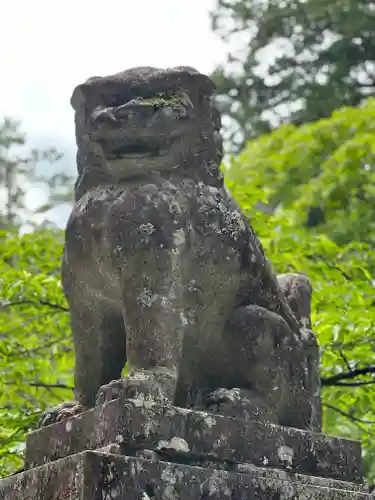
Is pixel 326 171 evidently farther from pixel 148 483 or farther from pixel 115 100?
pixel 148 483

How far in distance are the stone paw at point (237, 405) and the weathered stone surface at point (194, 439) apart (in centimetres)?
6

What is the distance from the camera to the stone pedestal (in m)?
2.67

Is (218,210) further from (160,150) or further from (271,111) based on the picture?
(271,111)

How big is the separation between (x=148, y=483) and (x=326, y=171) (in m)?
10.5

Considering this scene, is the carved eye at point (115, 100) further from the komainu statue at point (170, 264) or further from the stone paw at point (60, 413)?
the stone paw at point (60, 413)

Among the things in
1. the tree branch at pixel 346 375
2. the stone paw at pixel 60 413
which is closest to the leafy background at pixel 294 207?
the tree branch at pixel 346 375

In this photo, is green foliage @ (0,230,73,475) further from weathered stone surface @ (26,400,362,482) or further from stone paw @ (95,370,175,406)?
stone paw @ (95,370,175,406)

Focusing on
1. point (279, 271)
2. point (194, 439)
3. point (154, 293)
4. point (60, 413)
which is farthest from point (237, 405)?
point (279, 271)

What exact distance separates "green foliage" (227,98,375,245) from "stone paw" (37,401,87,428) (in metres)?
8.39

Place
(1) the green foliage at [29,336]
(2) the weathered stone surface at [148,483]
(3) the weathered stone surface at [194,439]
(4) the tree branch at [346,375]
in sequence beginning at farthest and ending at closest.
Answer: (1) the green foliage at [29,336] < (4) the tree branch at [346,375] < (3) the weathered stone surface at [194,439] < (2) the weathered stone surface at [148,483]

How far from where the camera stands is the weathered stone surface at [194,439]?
279 centimetres

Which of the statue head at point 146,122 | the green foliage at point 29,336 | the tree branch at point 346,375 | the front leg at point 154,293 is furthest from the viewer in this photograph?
the green foliage at point 29,336

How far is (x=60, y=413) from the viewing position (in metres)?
3.21

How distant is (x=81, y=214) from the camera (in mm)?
3285
